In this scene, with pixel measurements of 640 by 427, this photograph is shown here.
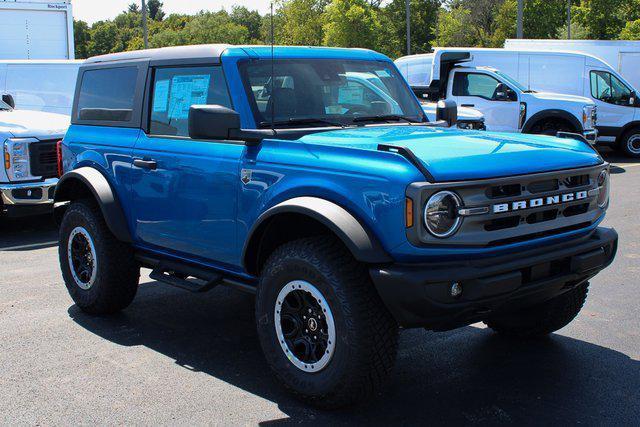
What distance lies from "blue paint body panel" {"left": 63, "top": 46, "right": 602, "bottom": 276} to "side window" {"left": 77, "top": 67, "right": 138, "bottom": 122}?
126 mm

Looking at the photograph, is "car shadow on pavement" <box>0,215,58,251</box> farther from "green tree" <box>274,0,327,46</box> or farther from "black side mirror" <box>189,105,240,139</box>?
"green tree" <box>274,0,327,46</box>

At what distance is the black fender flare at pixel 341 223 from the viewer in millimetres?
3828

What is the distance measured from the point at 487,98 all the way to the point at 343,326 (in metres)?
13.5

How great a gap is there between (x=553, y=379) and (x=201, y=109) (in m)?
2.58

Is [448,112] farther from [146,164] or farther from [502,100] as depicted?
[502,100]

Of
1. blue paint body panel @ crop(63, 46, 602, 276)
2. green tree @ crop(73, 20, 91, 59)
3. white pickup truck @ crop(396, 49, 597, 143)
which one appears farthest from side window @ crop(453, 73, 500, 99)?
green tree @ crop(73, 20, 91, 59)

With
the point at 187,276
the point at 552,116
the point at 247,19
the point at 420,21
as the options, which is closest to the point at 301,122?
the point at 187,276

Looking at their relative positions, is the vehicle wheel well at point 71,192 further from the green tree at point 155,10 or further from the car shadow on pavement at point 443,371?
the green tree at point 155,10

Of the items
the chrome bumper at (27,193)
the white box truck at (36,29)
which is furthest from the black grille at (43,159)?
the white box truck at (36,29)

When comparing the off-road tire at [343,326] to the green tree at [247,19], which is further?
the green tree at [247,19]

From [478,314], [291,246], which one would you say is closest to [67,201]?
[291,246]

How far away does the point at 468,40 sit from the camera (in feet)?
215

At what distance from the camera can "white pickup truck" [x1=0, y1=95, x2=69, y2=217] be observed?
929cm

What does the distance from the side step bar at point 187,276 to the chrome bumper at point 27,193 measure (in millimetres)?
4276
